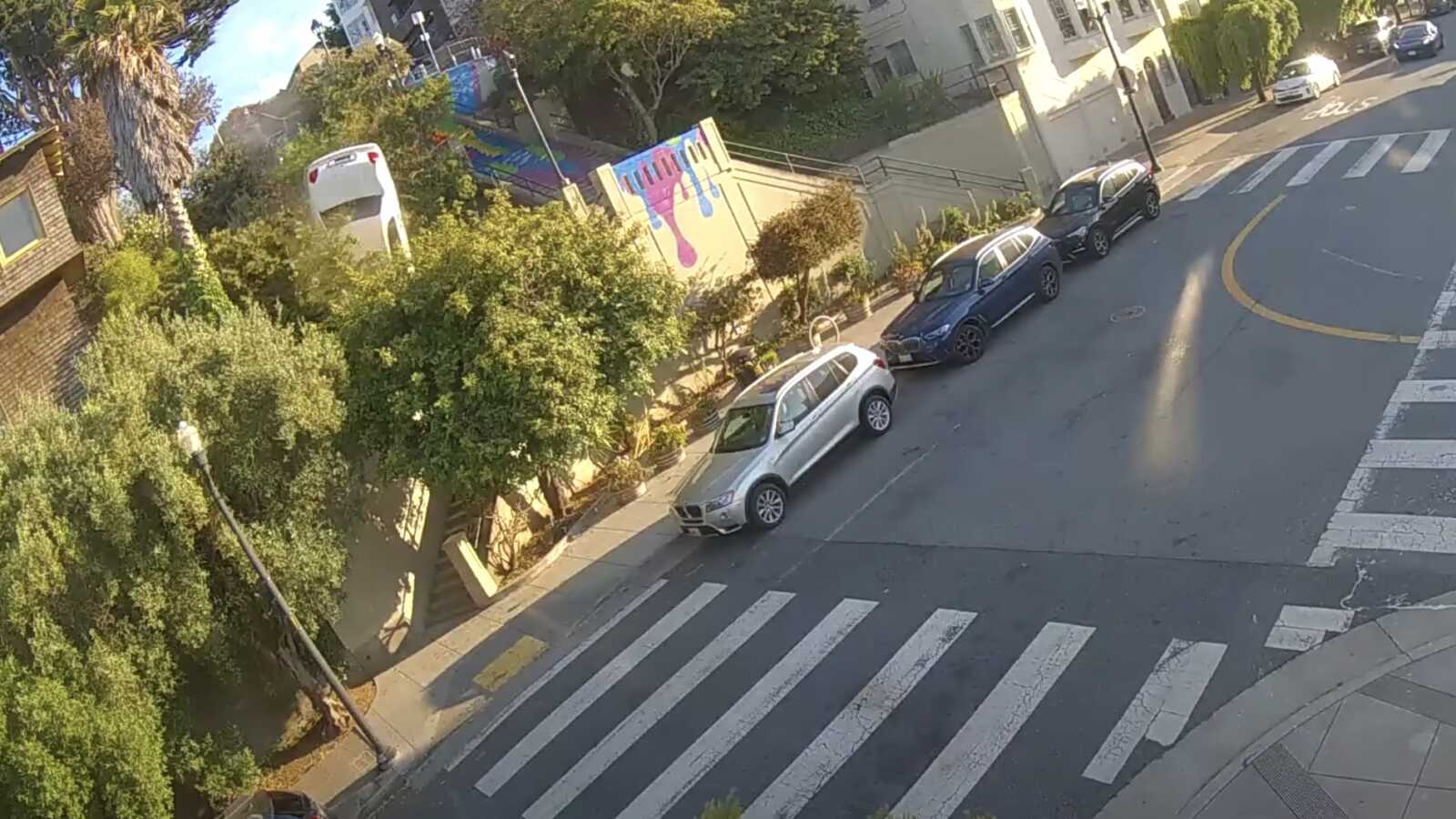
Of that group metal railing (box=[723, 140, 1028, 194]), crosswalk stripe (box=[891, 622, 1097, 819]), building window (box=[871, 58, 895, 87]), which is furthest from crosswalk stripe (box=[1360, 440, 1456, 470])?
building window (box=[871, 58, 895, 87])

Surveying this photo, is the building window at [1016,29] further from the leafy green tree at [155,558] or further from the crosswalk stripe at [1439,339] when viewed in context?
the leafy green tree at [155,558]

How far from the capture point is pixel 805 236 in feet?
74.1

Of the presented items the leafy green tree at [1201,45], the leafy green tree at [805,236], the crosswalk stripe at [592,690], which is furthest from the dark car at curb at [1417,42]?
the crosswalk stripe at [592,690]

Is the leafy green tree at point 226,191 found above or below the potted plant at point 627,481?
above

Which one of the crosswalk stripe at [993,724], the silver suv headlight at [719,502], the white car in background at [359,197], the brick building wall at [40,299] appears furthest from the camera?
the white car in background at [359,197]

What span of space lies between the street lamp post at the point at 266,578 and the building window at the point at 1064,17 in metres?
34.4

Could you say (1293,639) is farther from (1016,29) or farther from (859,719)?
(1016,29)

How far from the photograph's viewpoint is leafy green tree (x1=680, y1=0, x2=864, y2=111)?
105 ft

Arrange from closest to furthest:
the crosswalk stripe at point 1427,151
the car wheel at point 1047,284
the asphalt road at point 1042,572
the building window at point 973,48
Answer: the asphalt road at point 1042,572 → the car wheel at point 1047,284 → the crosswalk stripe at point 1427,151 → the building window at point 973,48

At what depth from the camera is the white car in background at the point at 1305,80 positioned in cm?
3678

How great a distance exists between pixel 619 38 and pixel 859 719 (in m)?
25.4

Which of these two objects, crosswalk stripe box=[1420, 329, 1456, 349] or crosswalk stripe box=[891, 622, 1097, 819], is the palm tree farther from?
crosswalk stripe box=[1420, 329, 1456, 349]

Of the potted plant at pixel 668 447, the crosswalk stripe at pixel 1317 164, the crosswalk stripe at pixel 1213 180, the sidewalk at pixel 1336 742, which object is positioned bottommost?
the sidewalk at pixel 1336 742

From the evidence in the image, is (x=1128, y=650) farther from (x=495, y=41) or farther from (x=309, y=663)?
(x=495, y=41)
